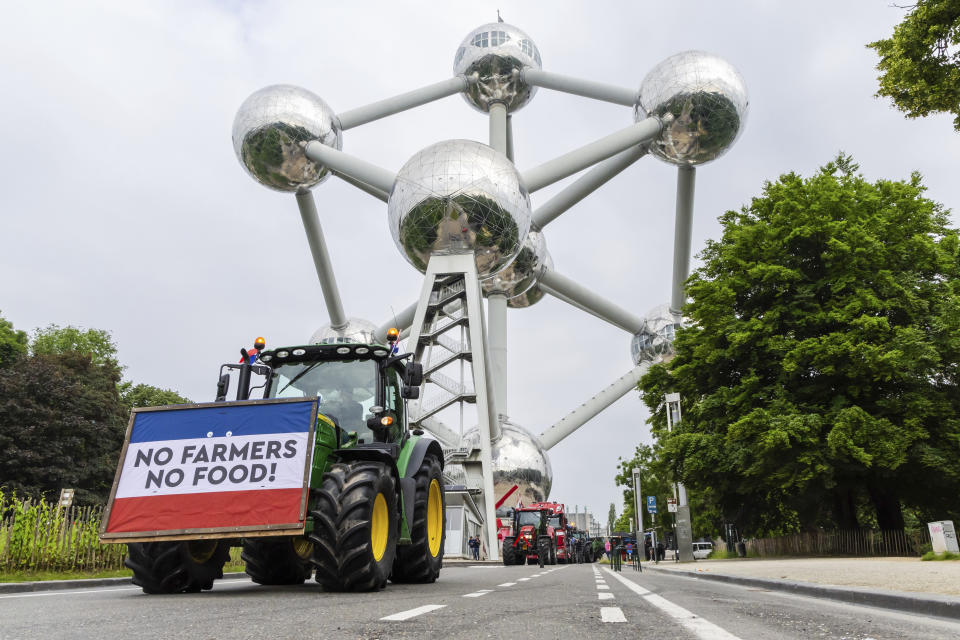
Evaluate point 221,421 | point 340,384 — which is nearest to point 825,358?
point 340,384

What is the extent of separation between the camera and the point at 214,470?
7422 mm

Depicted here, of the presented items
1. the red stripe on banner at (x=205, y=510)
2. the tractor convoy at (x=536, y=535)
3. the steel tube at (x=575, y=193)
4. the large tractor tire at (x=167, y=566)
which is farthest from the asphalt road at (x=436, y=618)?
the steel tube at (x=575, y=193)

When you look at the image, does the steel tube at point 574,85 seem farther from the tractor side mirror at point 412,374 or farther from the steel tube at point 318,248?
the tractor side mirror at point 412,374

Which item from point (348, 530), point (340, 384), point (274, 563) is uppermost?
point (340, 384)

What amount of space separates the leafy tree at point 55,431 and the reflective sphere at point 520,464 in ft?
58.1

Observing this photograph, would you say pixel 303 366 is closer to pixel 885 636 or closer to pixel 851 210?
pixel 885 636

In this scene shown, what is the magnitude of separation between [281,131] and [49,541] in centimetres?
2161

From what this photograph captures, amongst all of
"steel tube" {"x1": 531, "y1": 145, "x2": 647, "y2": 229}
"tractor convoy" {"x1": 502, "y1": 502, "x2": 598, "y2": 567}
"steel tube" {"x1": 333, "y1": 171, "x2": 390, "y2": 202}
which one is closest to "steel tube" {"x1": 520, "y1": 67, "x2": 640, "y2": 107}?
"steel tube" {"x1": 531, "y1": 145, "x2": 647, "y2": 229}

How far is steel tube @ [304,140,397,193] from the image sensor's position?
30.2m

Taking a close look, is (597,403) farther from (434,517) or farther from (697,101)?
(434,517)

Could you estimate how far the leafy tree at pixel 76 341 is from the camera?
55.7 metres

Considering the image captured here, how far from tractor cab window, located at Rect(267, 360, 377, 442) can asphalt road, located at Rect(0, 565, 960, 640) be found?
1.99 meters

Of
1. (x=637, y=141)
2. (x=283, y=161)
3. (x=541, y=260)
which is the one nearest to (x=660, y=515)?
(x=541, y=260)

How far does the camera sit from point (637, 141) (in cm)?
3206
